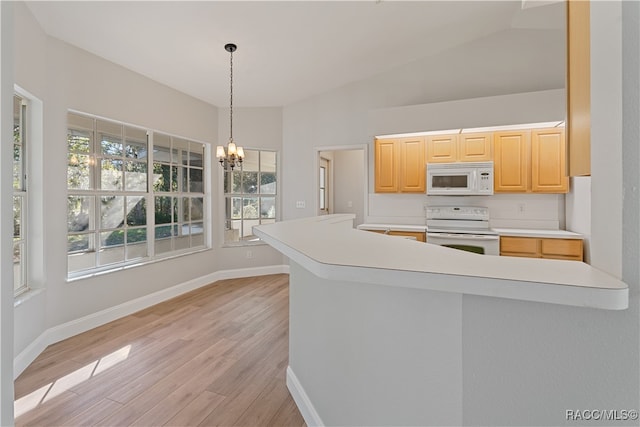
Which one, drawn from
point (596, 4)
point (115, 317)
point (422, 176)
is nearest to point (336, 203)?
point (422, 176)

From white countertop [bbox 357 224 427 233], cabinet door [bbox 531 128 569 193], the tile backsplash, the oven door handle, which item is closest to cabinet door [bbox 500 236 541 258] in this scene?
the oven door handle

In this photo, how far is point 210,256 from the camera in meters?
4.59

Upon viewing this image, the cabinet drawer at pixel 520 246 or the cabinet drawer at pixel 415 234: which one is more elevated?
the cabinet drawer at pixel 415 234

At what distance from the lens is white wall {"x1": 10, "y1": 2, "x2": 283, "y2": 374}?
242 centimetres

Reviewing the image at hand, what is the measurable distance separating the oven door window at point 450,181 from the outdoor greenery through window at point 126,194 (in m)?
3.36

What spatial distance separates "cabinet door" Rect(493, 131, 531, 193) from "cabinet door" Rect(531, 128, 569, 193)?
0.07 metres

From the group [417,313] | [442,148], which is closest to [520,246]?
[442,148]

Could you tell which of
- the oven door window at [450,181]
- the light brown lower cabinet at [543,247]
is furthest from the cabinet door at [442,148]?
the light brown lower cabinet at [543,247]

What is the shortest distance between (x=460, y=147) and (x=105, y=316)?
4.51 m

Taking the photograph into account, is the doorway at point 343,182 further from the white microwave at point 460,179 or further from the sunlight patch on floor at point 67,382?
the sunlight patch on floor at point 67,382

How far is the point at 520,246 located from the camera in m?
3.33

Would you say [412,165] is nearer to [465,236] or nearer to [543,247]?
[465,236]

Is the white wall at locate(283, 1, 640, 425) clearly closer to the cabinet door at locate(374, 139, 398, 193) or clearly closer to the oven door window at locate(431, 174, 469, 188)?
the oven door window at locate(431, 174, 469, 188)

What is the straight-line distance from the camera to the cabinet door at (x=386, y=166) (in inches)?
165
